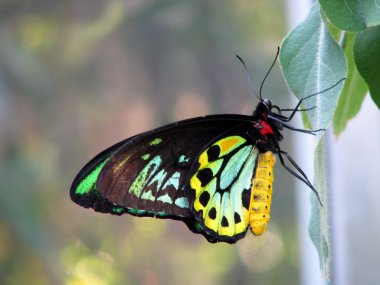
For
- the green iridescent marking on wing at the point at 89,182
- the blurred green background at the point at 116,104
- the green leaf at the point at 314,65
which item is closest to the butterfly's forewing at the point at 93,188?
the green iridescent marking on wing at the point at 89,182

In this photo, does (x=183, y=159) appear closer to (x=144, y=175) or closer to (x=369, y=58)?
(x=144, y=175)

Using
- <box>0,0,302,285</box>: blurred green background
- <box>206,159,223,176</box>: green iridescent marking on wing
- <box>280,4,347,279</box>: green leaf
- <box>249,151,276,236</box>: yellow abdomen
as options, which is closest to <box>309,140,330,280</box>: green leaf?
<box>280,4,347,279</box>: green leaf

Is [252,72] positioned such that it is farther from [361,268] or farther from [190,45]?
[361,268]

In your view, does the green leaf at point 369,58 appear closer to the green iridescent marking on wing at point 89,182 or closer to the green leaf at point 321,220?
the green leaf at point 321,220

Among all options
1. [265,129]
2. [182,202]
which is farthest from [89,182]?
[265,129]

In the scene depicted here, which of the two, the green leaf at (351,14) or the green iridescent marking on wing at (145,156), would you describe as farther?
the green iridescent marking on wing at (145,156)
